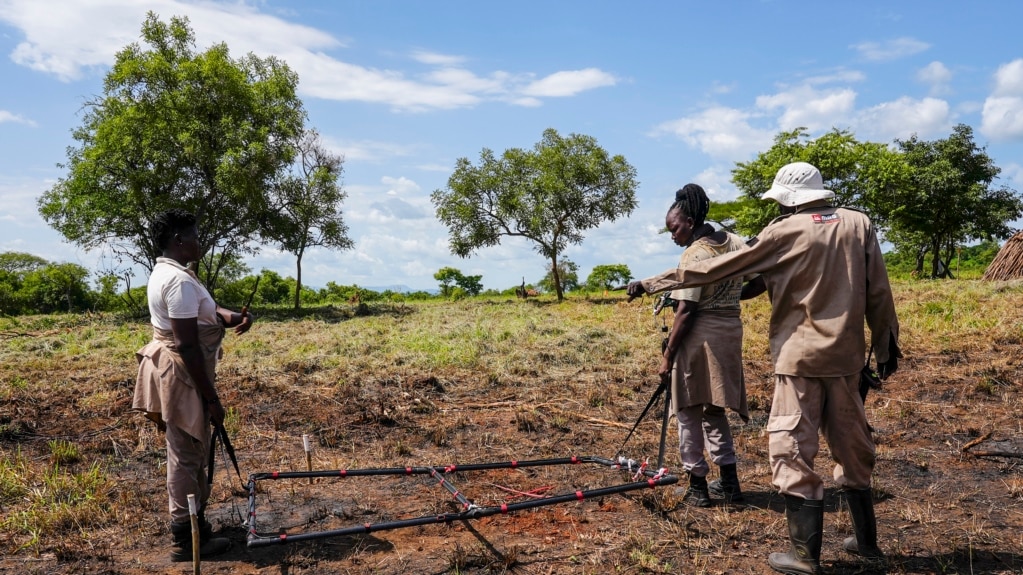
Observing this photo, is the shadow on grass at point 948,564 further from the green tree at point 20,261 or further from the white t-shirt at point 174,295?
the green tree at point 20,261

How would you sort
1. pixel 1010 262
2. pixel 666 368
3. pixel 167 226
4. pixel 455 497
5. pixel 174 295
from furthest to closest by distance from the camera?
pixel 1010 262, pixel 455 497, pixel 666 368, pixel 167 226, pixel 174 295

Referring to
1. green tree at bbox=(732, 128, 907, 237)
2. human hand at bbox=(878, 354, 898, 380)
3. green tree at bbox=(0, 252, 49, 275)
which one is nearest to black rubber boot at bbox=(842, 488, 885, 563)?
human hand at bbox=(878, 354, 898, 380)

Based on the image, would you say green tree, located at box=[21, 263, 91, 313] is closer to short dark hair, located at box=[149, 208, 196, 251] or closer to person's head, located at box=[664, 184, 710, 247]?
short dark hair, located at box=[149, 208, 196, 251]

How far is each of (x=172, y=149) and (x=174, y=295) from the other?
Answer: 1973 cm

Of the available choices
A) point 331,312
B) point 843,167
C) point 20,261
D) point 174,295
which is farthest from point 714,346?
point 20,261

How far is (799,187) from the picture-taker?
3523 millimetres

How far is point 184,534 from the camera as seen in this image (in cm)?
393

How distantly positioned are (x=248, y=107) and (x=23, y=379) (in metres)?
15.2

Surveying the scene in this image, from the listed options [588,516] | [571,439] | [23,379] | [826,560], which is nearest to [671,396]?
[588,516]

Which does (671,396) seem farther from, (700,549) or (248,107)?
(248,107)

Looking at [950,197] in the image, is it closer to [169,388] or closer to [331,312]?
[331,312]

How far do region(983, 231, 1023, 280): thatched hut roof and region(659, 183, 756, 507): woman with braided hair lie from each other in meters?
17.9

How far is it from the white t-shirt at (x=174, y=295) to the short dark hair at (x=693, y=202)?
9.21 ft

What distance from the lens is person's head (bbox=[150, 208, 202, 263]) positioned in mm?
3773
